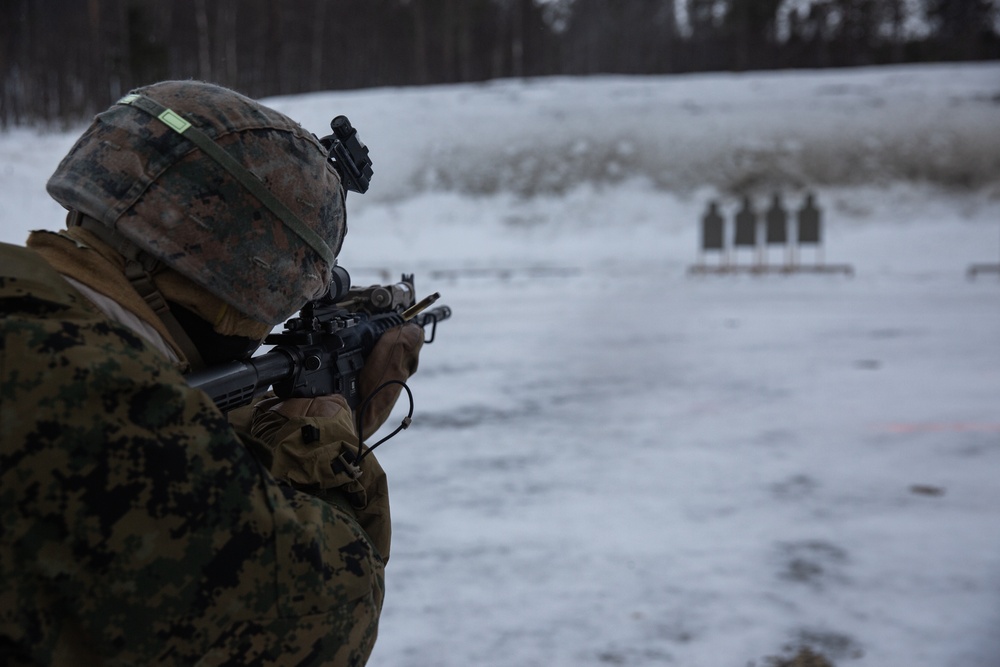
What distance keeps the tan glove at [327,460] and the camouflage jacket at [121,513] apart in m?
0.16

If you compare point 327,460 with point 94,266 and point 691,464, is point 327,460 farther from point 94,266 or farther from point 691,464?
point 691,464

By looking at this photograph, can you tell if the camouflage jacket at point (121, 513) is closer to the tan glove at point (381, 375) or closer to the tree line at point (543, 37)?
the tan glove at point (381, 375)

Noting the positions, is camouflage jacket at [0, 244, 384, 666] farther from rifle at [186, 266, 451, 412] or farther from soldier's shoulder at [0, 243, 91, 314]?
rifle at [186, 266, 451, 412]

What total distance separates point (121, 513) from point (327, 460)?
0.32 meters

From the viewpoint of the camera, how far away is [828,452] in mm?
4074

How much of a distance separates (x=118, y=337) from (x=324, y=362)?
1.83 feet

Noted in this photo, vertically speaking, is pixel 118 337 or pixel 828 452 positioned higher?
pixel 118 337

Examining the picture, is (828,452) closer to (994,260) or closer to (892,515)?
(892,515)

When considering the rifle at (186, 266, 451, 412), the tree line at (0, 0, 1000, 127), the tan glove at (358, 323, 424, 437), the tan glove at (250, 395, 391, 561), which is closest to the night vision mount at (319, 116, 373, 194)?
the rifle at (186, 266, 451, 412)

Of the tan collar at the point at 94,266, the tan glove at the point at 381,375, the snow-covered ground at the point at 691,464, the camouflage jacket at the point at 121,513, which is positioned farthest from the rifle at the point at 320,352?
the snow-covered ground at the point at 691,464

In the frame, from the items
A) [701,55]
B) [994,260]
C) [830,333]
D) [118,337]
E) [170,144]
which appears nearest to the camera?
[118,337]

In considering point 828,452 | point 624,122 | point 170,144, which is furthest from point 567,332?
point 624,122

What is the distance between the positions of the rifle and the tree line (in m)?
8.49

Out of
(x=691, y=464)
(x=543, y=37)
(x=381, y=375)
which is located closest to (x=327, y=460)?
(x=381, y=375)
